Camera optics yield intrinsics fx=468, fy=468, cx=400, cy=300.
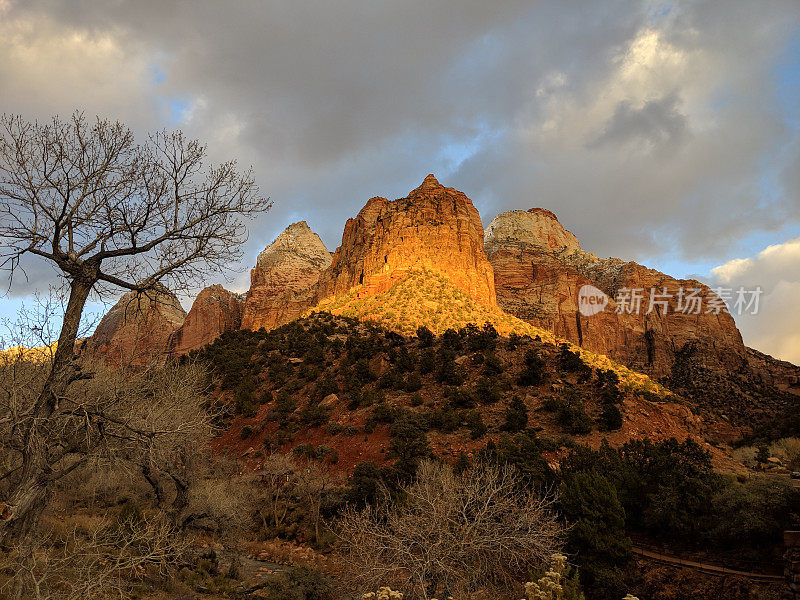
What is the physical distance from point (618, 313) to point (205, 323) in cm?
7556

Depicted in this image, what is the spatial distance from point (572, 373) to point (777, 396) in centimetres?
4189

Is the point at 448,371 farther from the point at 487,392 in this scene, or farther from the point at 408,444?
the point at 408,444

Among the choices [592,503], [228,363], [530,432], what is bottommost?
[592,503]

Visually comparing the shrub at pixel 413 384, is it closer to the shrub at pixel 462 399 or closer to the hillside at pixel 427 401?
the hillside at pixel 427 401

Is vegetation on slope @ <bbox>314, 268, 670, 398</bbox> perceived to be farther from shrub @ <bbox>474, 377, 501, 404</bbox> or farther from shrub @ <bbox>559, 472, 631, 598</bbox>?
shrub @ <bbox>559, 472, 631, 598</bbox>

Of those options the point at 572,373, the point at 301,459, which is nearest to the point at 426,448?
the point at 301,459

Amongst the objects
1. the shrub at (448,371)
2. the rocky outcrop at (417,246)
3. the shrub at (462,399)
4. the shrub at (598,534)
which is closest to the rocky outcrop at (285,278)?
the rocky outcrop at (417,246)

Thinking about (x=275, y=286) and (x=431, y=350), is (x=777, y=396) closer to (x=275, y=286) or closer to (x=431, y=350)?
(x=431, y=350)

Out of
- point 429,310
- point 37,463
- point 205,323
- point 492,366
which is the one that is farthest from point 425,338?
point 205,323

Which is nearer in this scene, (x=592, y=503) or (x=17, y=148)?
(x=17, y=148)

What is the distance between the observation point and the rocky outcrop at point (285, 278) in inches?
3093

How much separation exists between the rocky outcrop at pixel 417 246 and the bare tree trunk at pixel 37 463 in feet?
172

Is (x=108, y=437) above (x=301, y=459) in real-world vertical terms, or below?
above

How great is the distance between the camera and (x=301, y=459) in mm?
28828
